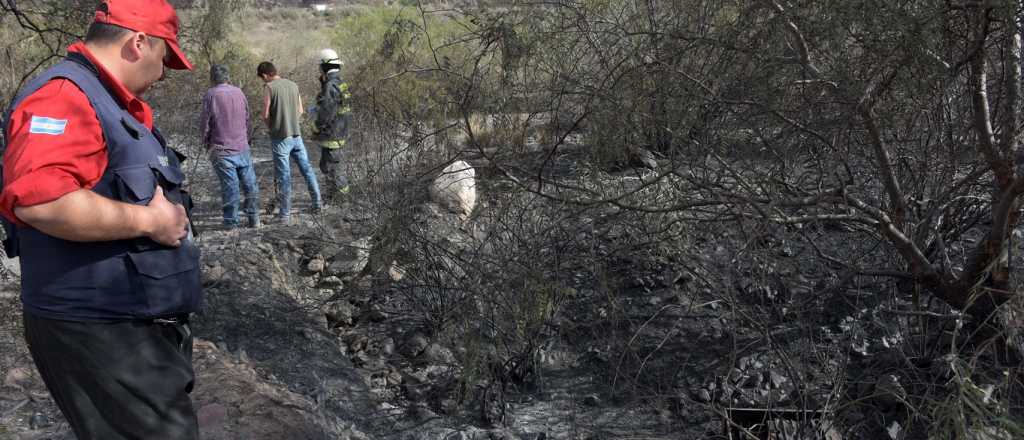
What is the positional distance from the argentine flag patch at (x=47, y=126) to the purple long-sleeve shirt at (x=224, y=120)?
222 inches

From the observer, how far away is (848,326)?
4723 mm

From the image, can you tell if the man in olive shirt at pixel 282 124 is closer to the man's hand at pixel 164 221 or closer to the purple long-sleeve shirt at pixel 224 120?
the purple long-sleeve shirt at pixel 224 120

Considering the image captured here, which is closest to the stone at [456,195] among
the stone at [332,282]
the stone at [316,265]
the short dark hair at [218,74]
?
the stone at [332,282]

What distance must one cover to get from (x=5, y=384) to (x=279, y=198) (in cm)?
404

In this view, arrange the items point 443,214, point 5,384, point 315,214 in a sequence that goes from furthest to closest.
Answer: point 315,214
point 443,214
point 5,384

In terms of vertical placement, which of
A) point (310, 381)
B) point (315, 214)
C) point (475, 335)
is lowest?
point (310, 381)

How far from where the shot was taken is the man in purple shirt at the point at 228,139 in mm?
7391

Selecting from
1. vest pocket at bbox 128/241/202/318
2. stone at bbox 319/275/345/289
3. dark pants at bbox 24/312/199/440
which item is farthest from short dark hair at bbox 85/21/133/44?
stone at bbox 319/275/345/289

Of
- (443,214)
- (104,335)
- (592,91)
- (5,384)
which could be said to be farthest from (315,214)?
(104,335)

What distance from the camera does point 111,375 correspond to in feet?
6.86

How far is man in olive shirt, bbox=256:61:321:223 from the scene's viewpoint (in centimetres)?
792

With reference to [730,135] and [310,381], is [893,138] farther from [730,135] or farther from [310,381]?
[310,381]

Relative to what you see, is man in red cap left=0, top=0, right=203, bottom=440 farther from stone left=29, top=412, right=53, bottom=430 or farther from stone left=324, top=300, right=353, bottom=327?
stone left=324, top=300, right=353, bottom=327

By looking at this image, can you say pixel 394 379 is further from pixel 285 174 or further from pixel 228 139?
pixel 285 174
